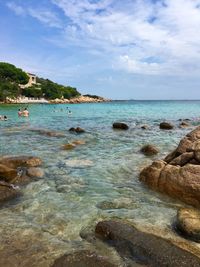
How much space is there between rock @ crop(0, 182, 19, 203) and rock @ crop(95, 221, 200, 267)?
3634 mm

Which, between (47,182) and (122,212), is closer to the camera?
(122,212)

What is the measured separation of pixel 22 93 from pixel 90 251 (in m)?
118

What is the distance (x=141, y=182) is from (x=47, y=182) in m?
3.45

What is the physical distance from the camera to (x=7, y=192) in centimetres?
1012

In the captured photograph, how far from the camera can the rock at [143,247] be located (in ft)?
19.9

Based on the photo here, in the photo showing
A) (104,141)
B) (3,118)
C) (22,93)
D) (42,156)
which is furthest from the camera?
(22,93)

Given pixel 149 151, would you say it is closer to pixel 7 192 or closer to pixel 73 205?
pixel 73 205

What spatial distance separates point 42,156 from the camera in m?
16.7

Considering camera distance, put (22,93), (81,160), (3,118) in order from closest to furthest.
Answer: (81,160) → (3,118) → (22,93)

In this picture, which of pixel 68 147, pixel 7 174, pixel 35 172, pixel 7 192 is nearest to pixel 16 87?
pixel 68 147

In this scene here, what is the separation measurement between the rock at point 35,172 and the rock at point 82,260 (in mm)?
6405

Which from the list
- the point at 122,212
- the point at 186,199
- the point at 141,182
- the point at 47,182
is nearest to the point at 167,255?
the point at 122,212

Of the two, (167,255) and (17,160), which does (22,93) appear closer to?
(17,160)

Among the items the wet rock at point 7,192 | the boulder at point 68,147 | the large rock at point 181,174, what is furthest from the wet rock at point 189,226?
the boulder at point 68,147
